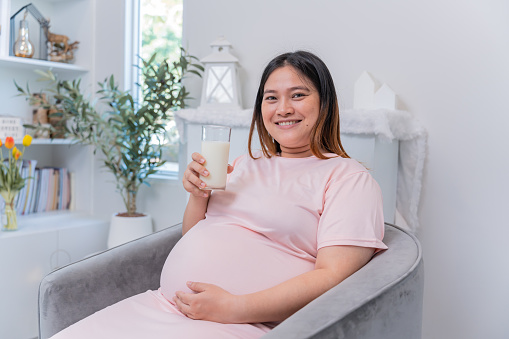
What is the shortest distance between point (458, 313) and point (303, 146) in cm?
113

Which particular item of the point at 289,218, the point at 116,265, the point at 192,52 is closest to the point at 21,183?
the point at 192,52

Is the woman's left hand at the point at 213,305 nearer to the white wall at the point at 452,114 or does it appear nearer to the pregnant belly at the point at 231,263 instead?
the pregnant belly at the point at 231,263

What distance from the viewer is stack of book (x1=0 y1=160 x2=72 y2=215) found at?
287 centimetres

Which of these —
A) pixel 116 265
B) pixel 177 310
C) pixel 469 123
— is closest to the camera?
pixel 177 310

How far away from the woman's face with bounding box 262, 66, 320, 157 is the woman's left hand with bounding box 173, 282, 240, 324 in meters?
0.49

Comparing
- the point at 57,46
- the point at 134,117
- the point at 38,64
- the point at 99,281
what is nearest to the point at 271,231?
the point at 99,281

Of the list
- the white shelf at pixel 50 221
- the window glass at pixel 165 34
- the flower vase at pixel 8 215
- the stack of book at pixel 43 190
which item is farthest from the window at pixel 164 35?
the flower vase at pixel 8 215

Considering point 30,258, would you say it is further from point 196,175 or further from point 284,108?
point 284,108

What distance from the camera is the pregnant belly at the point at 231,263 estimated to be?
1.14 m

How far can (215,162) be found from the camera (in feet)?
4.04

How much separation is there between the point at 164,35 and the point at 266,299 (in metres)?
2.26

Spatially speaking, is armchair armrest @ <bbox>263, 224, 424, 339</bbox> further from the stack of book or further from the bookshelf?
the stack of book

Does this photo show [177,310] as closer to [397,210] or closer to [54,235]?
[397,210]

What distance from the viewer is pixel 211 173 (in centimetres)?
124
